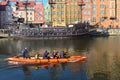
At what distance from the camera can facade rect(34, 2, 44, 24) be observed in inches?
6924

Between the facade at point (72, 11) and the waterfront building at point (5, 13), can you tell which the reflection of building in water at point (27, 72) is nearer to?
the facade at point (72, 11)

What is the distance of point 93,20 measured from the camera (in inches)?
6673

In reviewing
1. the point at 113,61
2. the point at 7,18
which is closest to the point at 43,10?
the point at 7,18

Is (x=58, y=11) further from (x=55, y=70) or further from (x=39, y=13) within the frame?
(x=55, y=70)

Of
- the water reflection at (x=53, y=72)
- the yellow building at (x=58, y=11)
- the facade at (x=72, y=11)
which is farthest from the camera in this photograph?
the facade at (x=72, y=11)

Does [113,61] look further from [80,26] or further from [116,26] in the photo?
[116,26]

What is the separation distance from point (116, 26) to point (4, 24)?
58.4m

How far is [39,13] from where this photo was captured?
177000mm

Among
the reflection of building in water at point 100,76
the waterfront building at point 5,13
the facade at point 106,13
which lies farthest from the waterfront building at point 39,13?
the reflection of building in water at point 100,76

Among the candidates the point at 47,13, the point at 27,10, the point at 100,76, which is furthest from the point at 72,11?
the point at 100,76

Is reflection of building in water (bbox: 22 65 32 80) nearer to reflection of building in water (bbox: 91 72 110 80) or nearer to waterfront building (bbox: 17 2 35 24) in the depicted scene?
reflection of building in water (bbox: 91 72 110 80)

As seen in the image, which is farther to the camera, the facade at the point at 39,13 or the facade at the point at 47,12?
the facade at the point at 39,13

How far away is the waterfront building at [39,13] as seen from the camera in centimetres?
17575

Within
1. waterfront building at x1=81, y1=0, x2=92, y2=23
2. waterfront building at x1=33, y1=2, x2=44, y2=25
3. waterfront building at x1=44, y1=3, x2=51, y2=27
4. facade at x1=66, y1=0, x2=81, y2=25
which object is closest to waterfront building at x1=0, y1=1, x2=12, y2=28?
waterfront building at x1=33, y1=2, x2=44, y2=25
